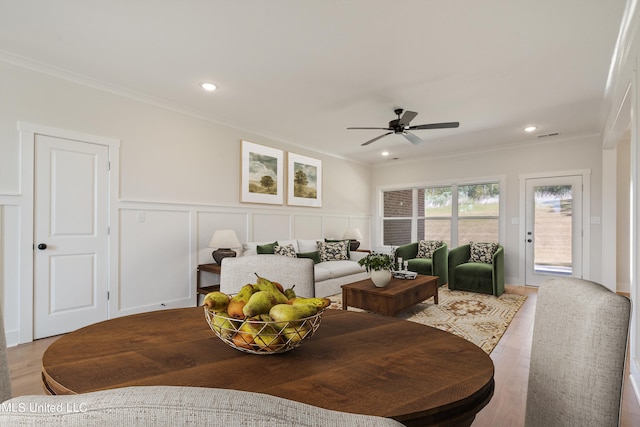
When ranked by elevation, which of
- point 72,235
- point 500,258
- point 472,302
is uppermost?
point 72,235

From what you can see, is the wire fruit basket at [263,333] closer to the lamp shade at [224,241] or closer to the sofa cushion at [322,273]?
the lamp shade at [224,241]

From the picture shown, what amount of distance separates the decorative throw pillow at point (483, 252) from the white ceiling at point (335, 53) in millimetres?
2133

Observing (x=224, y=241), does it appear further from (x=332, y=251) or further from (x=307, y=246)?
(x=332, y=251)

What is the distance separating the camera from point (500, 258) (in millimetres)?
4879

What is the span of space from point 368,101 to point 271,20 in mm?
1746

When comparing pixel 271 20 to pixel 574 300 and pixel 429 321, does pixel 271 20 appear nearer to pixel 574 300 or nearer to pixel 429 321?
pixel 574 300

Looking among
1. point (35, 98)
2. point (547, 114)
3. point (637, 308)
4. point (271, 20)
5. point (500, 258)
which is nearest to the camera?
point (637, 308)

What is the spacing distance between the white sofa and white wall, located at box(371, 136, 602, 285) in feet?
8.21

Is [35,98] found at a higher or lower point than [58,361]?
higher

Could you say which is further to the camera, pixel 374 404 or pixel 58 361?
pixel 58 361

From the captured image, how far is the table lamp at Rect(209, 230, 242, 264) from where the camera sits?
3898mm

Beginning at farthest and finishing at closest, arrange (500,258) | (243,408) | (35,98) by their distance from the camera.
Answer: (500,258)
(35,98)
(243,408)

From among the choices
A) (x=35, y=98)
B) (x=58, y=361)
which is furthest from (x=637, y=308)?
(x=35, y=98)

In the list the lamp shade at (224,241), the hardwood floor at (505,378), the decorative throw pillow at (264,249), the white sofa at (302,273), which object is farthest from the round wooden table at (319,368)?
the decorative throw pillow at (264,249)
